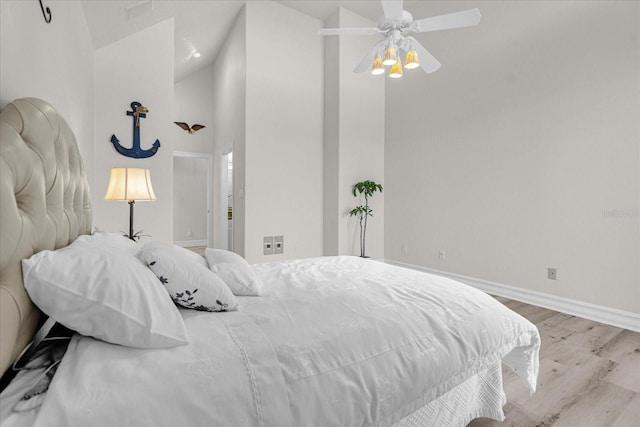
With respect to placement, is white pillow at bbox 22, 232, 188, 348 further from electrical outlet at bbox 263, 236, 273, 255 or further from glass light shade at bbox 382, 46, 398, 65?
electrical outlet at bbox 263, 236, 273, 255

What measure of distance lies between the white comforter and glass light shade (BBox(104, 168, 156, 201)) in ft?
5.71

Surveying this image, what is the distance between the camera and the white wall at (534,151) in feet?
8.66

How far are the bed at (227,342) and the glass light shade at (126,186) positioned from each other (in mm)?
1133

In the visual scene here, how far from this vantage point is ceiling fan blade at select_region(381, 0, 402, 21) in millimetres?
2102

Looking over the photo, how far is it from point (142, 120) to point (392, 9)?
8.90 ft

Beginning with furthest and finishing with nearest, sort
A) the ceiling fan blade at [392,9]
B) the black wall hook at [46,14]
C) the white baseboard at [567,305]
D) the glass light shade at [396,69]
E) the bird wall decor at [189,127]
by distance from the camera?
the bird wall decor at [189,127] → the white baseboard at [567,305] → the glass light shade at [396,69] → the ceiling fan blade at [392,9] → the black wall hook at [46,14]

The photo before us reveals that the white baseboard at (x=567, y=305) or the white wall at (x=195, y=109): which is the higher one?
the white wall at (x=195, y=109)

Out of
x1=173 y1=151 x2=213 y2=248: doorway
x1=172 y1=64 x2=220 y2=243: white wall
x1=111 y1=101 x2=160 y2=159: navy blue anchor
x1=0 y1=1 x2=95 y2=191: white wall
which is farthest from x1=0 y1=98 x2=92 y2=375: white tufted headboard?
x1=173 y1=151 x2=213 y2=248: doorway

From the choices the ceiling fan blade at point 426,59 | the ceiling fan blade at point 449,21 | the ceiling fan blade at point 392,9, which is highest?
Result: the ceiling fan blade at point 392,9

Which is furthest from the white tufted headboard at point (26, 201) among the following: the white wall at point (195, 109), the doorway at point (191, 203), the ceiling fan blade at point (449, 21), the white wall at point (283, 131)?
the doorway at point (191, 203)

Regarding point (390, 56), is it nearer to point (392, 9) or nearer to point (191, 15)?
point (392, 9)

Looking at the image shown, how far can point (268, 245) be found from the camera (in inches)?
171

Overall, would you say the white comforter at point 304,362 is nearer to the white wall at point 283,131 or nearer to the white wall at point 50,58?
the white wall at point 50,58

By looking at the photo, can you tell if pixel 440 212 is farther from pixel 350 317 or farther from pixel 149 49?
pixel 149 49
